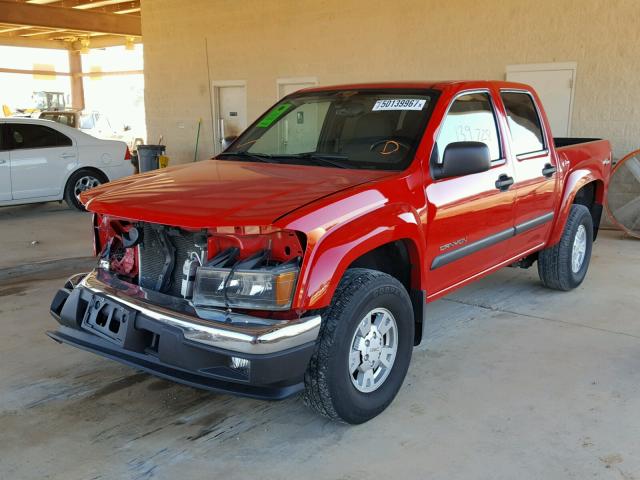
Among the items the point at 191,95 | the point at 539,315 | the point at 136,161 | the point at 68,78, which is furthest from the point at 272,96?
the point at 68,78

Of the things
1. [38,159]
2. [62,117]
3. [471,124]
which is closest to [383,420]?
[471,124]

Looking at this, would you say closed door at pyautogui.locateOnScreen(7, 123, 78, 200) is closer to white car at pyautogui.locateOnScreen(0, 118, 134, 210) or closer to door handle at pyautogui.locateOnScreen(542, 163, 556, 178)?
white car at pyautogui.locateOnScreen(0, 118, 134, 210)

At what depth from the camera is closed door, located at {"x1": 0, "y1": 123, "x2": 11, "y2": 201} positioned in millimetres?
9266

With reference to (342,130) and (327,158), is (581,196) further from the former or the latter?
(327,158)

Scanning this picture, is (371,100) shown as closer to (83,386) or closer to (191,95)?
(83,386)

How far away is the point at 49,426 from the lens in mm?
3375

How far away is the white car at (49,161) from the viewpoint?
9391 millimetres

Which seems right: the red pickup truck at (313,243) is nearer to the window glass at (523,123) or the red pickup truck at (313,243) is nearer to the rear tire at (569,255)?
the window glass at (523,123)

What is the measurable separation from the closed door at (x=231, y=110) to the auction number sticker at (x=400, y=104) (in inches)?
384

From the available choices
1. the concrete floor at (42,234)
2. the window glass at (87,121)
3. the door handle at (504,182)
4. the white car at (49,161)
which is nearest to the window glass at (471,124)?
the door handle at (504,182)

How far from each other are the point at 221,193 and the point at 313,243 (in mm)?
649

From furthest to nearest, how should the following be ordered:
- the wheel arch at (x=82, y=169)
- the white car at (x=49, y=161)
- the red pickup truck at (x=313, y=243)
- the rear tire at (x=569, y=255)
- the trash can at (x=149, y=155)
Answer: the trash can at (x=149, y=155) → the wheel arch at (x=82, y=169) → the white car at (x=49, y=161) → the rear tire at (x=569, y=255) → the red pickup truck at (x=313, y=243)

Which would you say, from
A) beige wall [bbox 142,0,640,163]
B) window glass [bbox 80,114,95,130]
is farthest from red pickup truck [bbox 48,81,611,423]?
window glass [bbox 80,114,95,130]

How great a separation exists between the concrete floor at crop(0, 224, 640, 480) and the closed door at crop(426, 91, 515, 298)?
64 centimetres
